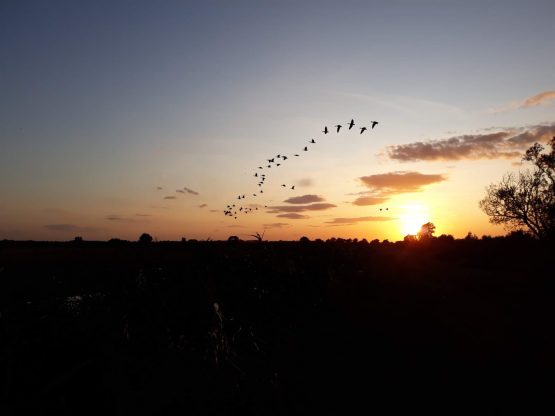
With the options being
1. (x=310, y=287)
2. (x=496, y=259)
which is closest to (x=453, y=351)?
(x=310, y=287)

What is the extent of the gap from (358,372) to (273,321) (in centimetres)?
243

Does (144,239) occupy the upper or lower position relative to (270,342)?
upper

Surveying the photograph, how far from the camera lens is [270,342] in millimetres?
9531

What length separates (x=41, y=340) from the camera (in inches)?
211

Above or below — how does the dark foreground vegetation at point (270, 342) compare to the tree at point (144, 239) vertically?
below

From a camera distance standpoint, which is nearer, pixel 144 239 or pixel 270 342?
pixel 270 342

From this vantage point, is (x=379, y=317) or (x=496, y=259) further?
(x=496, y=259)

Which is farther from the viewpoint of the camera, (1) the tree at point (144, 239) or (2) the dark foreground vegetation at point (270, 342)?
(1) the tree at point (144, 239)

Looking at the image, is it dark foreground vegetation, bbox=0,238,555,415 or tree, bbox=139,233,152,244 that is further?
tree, bbox=139,233,152,244

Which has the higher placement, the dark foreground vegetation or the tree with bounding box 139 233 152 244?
the tree with bounding box 139 233 152 244

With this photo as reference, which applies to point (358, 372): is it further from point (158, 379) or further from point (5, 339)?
point (5, 339)

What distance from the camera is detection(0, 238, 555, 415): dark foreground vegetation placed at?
17.5 feet

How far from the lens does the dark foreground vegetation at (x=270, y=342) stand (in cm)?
534

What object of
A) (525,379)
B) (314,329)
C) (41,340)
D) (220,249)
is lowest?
(525,379)
